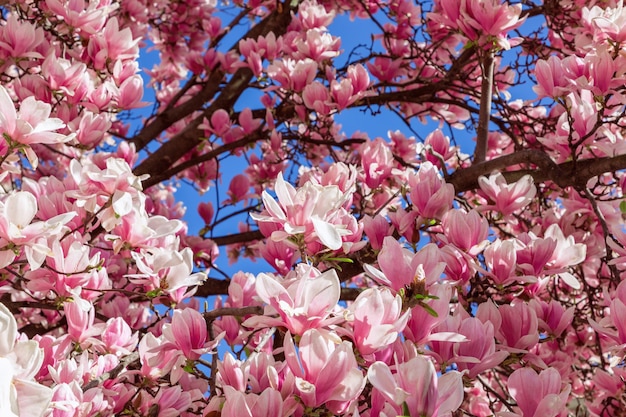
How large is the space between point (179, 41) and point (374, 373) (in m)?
3.59

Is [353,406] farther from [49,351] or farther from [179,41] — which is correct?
[179,41]

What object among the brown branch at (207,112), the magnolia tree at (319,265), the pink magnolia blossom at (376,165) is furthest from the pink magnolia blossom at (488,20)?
the brown branch at (207,112)

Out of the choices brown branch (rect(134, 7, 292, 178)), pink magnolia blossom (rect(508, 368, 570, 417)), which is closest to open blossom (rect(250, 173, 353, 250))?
pink magnolia blossom (rect(508, 368, 570, 417))

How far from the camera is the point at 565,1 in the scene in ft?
8.43

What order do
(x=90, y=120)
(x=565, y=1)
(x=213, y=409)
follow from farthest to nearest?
(x=565, y=1) < (x=90, y=120) < (x=213, y=409)

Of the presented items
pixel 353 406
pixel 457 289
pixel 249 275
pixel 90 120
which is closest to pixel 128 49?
pixel 90 120

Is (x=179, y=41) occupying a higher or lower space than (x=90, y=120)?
higher

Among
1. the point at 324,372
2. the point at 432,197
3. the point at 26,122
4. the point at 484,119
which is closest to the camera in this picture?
the point at 324,372

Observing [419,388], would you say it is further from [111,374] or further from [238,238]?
[238,238]

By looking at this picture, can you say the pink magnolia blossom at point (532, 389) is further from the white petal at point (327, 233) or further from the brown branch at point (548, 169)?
the brown branch at point (548, 169)

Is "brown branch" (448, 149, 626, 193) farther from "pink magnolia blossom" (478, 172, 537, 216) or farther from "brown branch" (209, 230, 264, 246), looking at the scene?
"brown branch" (209, 230, 264, 246)

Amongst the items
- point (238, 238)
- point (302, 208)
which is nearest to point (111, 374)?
point (302, 208)

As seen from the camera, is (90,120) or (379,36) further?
(379,36)

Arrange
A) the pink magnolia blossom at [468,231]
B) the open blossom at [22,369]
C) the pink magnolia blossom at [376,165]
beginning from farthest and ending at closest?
the pink magnolia blossom at [376,165]
the pink magnolia blossom at [468,231]
the open blossom at [22,369]
